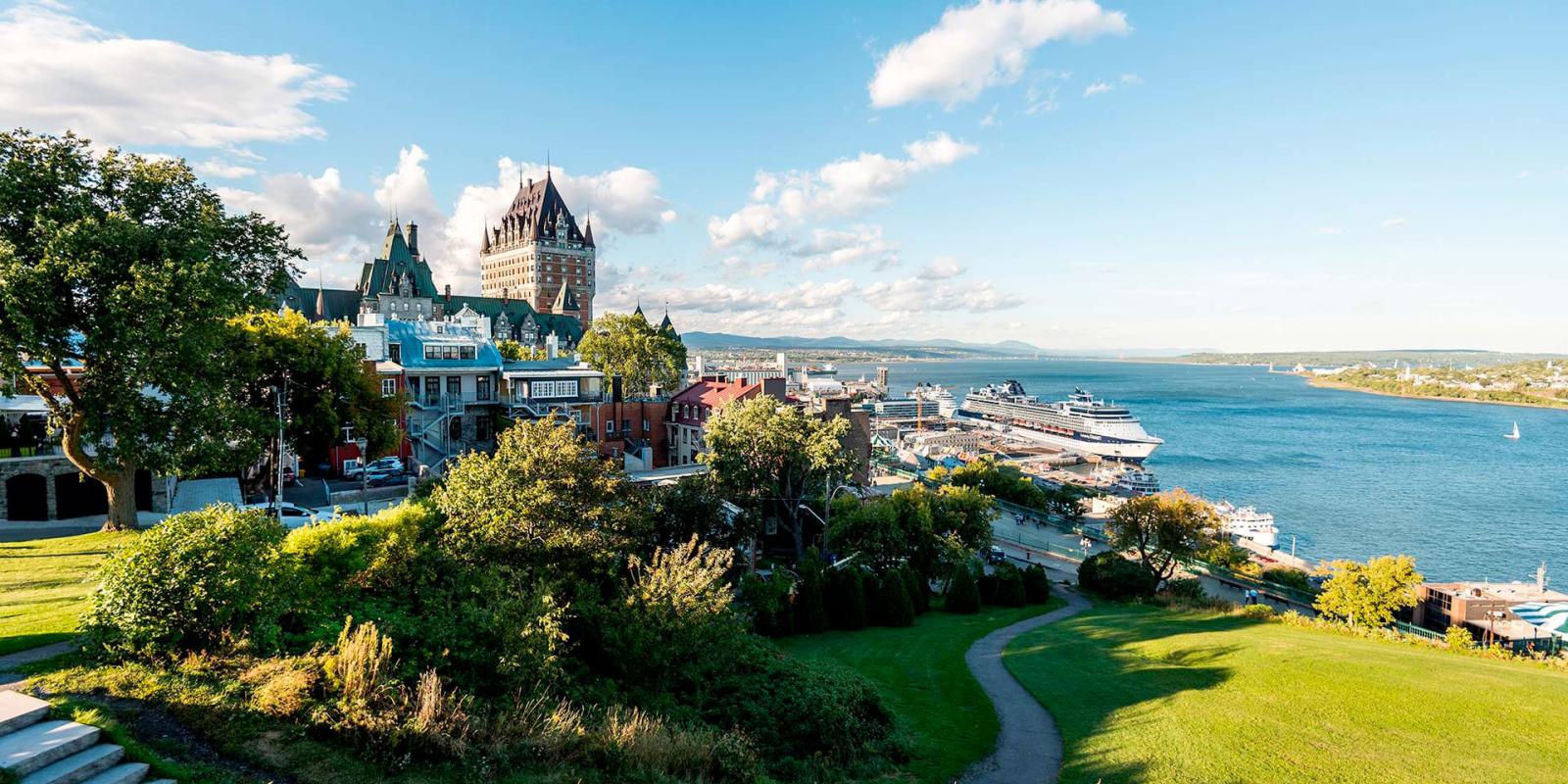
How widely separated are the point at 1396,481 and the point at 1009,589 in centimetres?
8384

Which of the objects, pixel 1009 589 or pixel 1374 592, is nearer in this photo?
pixel 1374 592

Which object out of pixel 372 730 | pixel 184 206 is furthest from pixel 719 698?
pixel 184 206

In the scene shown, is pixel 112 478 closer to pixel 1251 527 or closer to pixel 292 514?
pixel 292 514

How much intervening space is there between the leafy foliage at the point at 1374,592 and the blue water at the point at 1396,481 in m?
28.1

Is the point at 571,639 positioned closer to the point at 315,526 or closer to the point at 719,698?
the point at 719,698

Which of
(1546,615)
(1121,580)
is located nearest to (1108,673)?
(1121,580)

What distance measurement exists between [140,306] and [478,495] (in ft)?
34.3

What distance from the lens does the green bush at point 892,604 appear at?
26.8 metres

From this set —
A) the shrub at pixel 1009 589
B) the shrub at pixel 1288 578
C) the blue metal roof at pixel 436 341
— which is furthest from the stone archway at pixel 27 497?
the shrub at pixel 1288 578

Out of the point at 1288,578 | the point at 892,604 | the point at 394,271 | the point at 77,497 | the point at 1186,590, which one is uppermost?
the point at 394,271

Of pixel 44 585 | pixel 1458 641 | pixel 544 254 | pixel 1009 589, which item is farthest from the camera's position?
pixel 544 254

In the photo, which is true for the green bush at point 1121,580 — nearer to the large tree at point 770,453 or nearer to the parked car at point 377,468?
the large tree at point 770,453

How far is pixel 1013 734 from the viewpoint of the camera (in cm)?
1526

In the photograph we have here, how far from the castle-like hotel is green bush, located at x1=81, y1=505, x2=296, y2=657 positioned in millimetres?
95282
